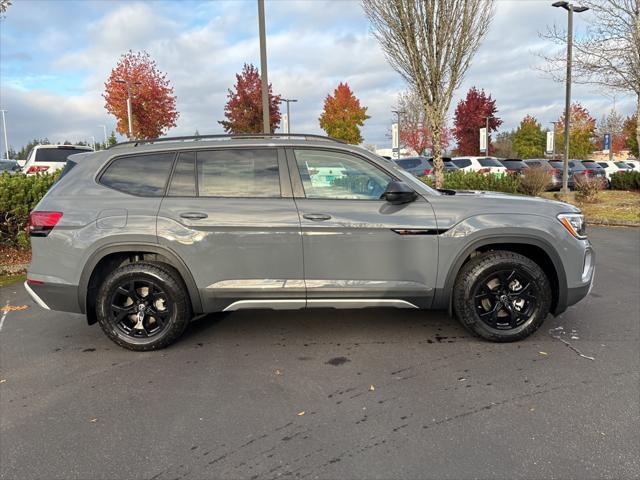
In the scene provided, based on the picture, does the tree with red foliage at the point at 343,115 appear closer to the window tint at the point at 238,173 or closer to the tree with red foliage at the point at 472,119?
the tree with red foliage at the point at 472,119

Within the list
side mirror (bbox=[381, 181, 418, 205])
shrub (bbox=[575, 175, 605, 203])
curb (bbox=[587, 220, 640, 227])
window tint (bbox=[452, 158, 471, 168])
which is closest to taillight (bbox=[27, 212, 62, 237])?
side mirror (bbox=[381, 181, 418, 205])

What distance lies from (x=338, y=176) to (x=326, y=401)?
71.7 inches

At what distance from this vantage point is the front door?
3.72m

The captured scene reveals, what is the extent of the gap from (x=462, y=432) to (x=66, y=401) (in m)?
2.65

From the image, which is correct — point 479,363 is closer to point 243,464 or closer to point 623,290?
point 243,464

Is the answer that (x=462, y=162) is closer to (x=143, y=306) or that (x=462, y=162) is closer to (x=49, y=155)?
(x=49, y=155)

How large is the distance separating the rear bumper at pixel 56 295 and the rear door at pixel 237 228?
909mm

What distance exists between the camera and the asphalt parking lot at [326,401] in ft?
8.09

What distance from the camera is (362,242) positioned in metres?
3.73

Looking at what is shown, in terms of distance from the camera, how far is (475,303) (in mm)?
3908

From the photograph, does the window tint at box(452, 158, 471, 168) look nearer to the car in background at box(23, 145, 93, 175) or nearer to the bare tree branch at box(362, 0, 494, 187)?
the bare tree branch at box(362, 0, 494, 187)

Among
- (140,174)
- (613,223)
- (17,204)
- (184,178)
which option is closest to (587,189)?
(613,223)

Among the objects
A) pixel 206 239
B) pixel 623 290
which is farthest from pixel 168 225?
pixel 623 290

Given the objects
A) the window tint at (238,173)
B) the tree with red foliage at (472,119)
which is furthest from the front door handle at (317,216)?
the tree with red foliage at (472,119)
